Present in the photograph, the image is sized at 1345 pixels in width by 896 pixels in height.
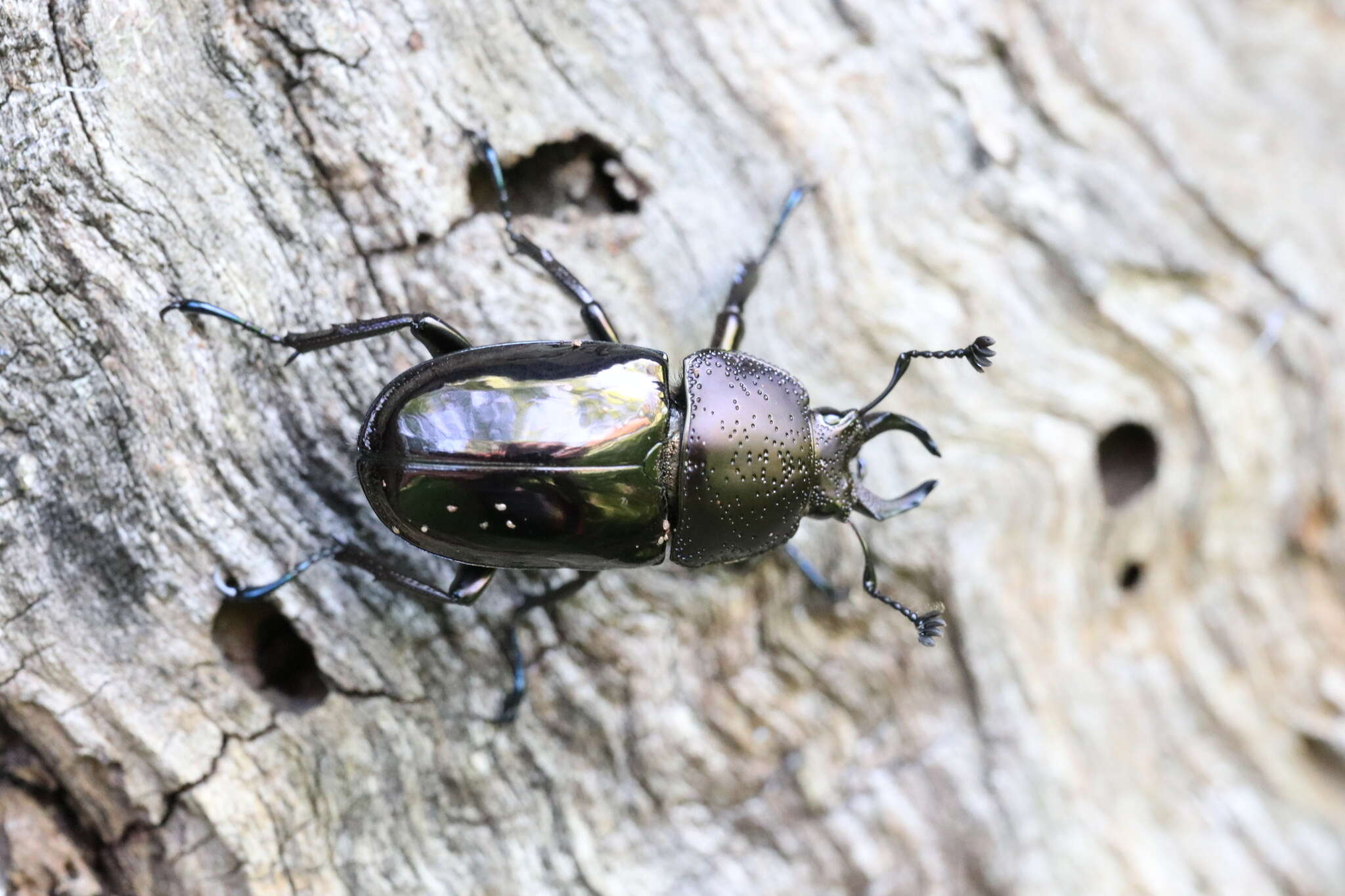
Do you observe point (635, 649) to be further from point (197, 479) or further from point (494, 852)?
point (197, 479)

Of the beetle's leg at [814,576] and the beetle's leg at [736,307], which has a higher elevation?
the beetle's leg at [736,307]

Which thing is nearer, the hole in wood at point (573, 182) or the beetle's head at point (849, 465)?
the beetle's head at point (849, 465)

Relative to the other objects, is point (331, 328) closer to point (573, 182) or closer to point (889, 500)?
point (573, 182)

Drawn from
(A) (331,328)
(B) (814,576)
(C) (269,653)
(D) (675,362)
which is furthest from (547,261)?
(C) (269,653)

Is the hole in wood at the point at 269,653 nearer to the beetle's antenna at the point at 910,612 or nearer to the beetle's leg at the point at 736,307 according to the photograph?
the beetle's leg at the point at 736,307

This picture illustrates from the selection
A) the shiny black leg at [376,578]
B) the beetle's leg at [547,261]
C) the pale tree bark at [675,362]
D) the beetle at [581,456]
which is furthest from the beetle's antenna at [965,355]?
the shiny black leg at [376,578]

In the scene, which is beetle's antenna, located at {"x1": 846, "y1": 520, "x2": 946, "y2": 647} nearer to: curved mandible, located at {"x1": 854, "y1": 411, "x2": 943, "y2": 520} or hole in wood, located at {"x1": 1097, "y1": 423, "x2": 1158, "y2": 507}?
curved mandible, located at {"x1": 854, "y1": 411, "x2": 943, "y2": 520}
